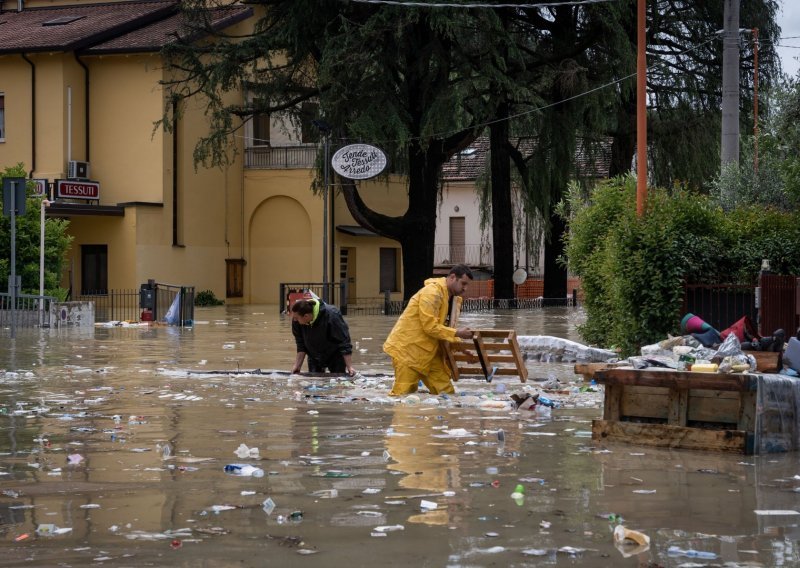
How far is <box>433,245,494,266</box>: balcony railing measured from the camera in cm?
6869

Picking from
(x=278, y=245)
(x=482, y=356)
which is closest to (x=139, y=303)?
→ (x=278, y=245)

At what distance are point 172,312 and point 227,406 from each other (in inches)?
771

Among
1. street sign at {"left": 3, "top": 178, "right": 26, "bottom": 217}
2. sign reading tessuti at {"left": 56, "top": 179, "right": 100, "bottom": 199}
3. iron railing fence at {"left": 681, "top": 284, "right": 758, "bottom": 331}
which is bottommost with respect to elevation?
iron railing fence at {"left": 681, "top": 284, "right": 758, "bottom": 331}

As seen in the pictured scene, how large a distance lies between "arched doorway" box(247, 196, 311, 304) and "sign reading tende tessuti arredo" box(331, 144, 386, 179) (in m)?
11.6

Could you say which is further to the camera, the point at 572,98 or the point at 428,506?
the point at 572,98

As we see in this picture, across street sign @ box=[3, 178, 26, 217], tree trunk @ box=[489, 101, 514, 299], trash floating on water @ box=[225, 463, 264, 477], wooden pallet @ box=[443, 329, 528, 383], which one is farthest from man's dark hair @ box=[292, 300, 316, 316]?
tree trunk @ box=[489, 101, 514, 299]

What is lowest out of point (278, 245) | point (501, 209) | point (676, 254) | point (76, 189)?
point (676, 254)

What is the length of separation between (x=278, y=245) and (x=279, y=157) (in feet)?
10.6

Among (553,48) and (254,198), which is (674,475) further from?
(254,198)

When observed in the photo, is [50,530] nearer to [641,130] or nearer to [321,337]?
[321,337]

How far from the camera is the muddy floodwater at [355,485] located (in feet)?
23.5

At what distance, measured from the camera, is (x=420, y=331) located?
50.2 ft

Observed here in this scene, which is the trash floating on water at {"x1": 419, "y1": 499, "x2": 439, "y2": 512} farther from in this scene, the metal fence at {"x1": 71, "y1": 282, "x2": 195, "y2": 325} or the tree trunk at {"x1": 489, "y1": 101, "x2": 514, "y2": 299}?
the tree trunk at {"x1": 489, "y1": 101, "x2": 514, "y2": 299}

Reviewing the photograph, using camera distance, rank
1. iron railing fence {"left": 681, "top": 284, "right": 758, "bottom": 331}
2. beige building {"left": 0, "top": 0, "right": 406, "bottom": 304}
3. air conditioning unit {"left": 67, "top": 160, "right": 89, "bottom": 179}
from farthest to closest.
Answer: beige building {"left": 0, "top": 0, "right": 406, "bottom": 304} < air conditioning unit {"left": 67, "top": 160, "right": 89, "bottom": 179} < iron railing fence {"left": 681, "top": 284, "right": 758, "bottom": 331}
